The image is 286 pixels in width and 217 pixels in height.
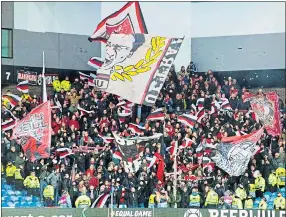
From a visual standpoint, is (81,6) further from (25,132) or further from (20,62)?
(25,132)

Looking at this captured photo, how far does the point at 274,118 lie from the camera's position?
13.8 m

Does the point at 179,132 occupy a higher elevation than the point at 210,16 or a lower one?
lower

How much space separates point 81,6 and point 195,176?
3777 mm

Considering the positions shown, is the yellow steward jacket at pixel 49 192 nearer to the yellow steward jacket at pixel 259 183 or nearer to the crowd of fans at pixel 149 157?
the crowd of fans at pixel 149 157

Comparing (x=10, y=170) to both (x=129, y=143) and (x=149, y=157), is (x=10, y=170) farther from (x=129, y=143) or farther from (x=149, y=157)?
(x=149, y=157)

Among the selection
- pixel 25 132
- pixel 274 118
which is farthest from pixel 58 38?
pixel 274 118

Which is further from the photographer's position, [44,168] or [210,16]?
[210,16]

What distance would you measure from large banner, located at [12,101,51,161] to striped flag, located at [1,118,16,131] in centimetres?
7

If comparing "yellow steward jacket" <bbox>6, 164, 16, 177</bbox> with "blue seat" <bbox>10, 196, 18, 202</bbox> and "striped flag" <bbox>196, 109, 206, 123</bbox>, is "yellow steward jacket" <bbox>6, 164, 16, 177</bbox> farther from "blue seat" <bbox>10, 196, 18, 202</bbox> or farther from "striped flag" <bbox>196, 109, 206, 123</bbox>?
"striped flag" <bbox>196, 109, 206, 123</bbox>

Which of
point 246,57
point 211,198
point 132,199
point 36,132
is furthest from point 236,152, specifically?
point 36,132

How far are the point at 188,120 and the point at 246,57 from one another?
165 centimetres

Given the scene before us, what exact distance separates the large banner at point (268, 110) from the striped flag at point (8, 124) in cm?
430

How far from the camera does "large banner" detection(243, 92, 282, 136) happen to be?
1376 cm

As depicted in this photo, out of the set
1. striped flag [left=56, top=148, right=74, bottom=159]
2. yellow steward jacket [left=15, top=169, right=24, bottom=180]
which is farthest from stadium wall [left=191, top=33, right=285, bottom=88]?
yellow steward jacket [left=15, top=169, right=24, bottom=180]
